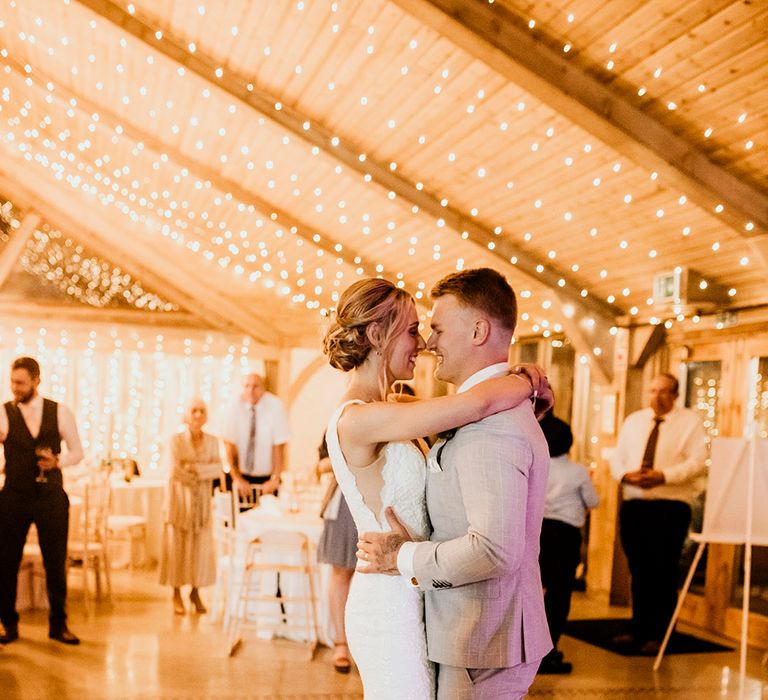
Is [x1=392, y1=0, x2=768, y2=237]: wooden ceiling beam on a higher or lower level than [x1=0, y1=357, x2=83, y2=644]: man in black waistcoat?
higher

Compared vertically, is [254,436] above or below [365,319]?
below

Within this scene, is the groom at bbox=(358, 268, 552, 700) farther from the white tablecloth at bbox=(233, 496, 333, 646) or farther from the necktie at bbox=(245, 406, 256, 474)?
the necktie at bbox=(245, 406, 256, 474)

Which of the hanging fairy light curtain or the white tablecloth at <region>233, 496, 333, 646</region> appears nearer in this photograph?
the white tablecloth at <region>233, 496, 333, 646</region>

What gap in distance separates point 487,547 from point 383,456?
422 millimetres

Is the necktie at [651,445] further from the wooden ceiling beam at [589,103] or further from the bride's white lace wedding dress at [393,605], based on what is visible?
the bride's white lace wedding dress at [393,605]

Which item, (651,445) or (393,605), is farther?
(651,445)

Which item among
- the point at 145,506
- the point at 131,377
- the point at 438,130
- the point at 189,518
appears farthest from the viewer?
the point at 131,377

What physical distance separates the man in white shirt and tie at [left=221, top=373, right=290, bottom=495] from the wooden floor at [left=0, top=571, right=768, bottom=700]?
1534mm

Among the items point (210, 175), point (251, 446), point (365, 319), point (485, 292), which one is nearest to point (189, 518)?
point (251, 446)

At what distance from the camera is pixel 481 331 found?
2.07 metres

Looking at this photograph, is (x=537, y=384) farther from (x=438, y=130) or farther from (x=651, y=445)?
(x=651, y=445)

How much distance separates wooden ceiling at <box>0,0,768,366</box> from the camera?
489 cm

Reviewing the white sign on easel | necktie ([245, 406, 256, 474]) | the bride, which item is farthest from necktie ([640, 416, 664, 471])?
the bride

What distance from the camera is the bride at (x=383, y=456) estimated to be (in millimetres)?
2107
